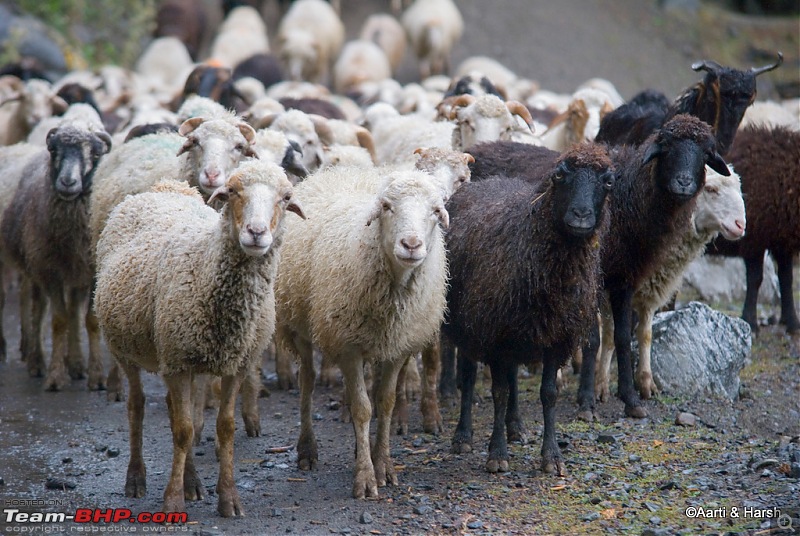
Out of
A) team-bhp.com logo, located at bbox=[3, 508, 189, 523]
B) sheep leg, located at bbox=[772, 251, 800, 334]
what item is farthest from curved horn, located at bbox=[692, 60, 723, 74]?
team-bhp.com logo, located at bbox=[3, 508, 189, 523]

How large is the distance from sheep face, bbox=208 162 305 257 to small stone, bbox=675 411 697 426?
3.27 m

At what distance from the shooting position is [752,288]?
9.07m

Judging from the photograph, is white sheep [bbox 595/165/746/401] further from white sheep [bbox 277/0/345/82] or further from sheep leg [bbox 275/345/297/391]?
white sheep [bbox 277/0/345/82]

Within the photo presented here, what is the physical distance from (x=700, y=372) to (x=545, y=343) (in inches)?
85.1

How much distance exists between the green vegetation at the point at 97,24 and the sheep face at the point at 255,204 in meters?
15.0

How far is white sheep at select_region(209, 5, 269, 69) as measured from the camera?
63.8ft

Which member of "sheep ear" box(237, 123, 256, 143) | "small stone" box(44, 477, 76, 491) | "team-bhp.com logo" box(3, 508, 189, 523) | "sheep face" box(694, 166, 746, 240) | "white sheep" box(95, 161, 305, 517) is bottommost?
"team-bhp.com logo" box(3, 508, 189, 523)

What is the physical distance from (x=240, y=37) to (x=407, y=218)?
1573cm

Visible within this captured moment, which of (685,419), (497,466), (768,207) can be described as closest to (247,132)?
(497,466)

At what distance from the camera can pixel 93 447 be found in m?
6.59

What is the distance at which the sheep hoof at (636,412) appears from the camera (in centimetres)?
709

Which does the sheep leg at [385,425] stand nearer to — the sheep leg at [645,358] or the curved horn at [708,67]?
the sheep leg at [645,358]

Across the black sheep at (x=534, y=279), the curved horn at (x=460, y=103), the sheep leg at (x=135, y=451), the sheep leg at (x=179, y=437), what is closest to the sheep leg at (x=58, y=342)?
the sheep leg at (x=135, y=451)

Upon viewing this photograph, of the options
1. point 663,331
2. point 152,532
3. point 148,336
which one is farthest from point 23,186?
point 663,331
